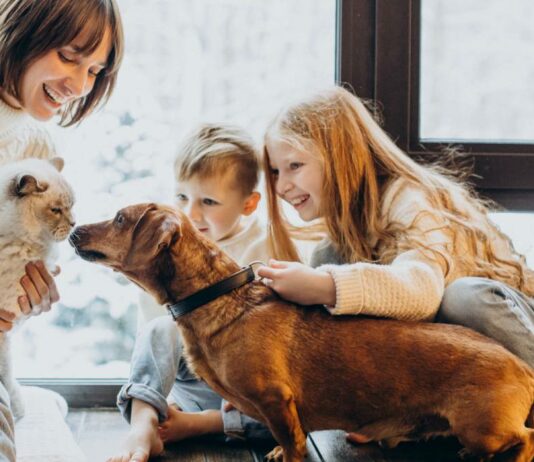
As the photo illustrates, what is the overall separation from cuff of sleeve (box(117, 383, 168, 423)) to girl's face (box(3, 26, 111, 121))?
697 millimetres

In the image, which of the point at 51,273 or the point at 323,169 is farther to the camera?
the point at 323,169

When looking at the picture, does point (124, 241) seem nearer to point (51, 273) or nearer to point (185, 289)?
point (185, 289)

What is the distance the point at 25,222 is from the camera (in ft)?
5.47

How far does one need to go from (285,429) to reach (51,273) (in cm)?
67

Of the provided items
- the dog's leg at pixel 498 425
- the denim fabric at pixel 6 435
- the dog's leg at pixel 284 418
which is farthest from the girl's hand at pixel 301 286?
the denim fabric at pixel 6 435

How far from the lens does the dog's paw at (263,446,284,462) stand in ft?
5.50

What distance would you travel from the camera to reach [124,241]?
152cm

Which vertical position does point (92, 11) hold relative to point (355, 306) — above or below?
above

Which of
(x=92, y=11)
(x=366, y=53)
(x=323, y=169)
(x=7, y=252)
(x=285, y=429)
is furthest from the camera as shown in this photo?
(x=366, y=53)

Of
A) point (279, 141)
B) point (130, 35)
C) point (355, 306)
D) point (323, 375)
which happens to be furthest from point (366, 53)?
point (323, 375)

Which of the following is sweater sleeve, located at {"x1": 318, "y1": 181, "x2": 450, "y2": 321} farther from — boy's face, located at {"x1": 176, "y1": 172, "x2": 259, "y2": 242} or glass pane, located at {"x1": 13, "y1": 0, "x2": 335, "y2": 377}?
glass pane, located at {"x1": 13, "y1": 0, "x2": 335, "y2": 377}

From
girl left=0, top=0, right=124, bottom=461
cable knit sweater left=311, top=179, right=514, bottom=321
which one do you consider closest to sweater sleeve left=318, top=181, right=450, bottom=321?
cable knit sweater left=311, top=179, right=514, bottom=321

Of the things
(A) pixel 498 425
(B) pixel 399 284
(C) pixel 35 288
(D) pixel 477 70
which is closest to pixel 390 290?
(B) pixel 399 284

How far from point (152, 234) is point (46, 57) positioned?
1.91 feet
